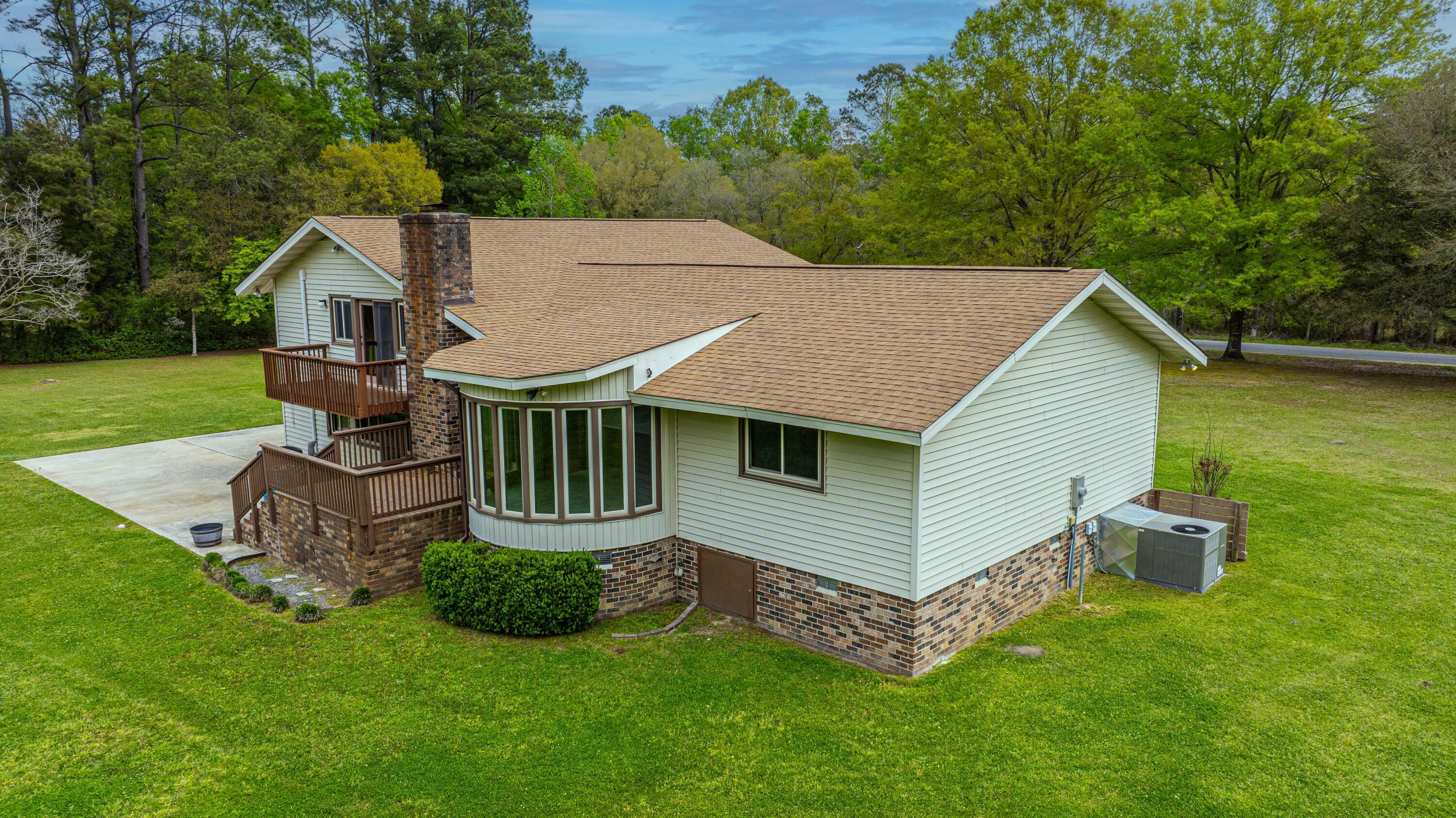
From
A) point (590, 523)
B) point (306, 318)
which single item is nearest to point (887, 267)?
point (590, 523)

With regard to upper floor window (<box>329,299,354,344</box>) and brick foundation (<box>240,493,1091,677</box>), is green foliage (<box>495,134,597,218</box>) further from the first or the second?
brick foundation (<box>240,493,1091,677</box>)

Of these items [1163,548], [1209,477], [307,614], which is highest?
[1209,477]

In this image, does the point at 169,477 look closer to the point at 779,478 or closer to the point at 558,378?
the point at 558,378

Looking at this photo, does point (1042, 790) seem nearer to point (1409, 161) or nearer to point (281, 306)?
point (281, 306)

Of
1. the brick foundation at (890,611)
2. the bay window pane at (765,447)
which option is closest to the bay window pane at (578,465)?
the brick foundation at (890,611)

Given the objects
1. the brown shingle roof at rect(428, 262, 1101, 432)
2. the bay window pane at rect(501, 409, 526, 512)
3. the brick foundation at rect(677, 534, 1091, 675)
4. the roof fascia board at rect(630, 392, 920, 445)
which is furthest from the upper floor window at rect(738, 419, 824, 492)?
the bay window pane at rect(501, 409, 526, 512)

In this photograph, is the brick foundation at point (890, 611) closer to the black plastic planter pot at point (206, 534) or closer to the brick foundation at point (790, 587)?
the brick foundation at point (790, 587)

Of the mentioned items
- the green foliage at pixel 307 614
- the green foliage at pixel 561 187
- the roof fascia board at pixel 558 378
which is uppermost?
the green foliage at pixel 561 187
